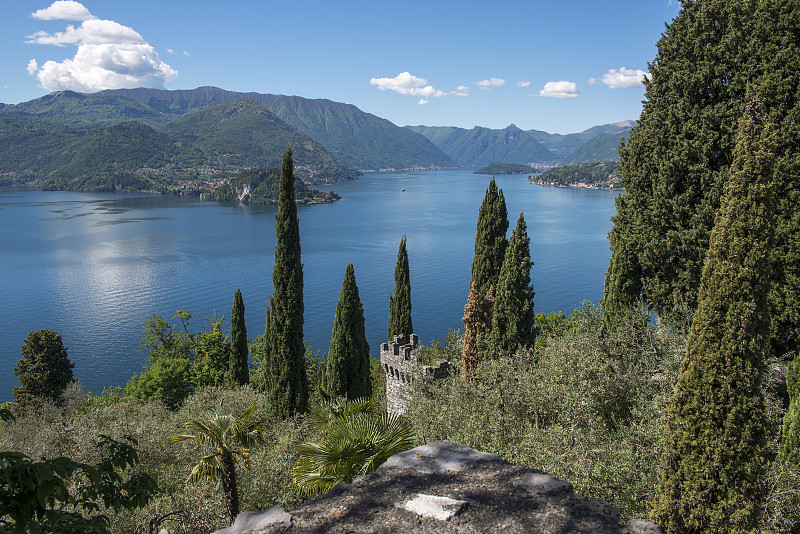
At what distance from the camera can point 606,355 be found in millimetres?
13836

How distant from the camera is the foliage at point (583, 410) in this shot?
28.8 feet

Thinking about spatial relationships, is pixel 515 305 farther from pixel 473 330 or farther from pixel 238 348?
pixel 238 348

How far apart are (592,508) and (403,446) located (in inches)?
171

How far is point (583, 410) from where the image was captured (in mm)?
10836

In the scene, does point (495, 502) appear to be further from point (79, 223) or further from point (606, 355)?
point (79, 223)

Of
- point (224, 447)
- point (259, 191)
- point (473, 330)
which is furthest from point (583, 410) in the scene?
point (259, 191)

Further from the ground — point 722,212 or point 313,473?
point 722,212

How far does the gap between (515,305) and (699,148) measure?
8.91 meters

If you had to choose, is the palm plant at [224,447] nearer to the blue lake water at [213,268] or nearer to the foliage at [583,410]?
the foliage at [583,410]

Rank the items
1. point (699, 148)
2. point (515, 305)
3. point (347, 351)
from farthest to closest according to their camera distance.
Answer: point (347, 351) → point (515, 305) → point (699, 148)

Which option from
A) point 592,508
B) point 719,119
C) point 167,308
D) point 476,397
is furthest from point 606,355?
A: point 167,308

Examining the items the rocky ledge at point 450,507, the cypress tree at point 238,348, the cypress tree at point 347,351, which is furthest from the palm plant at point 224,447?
the cypress tree at point 238,348

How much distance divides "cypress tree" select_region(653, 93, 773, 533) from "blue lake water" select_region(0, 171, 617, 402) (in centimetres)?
4478

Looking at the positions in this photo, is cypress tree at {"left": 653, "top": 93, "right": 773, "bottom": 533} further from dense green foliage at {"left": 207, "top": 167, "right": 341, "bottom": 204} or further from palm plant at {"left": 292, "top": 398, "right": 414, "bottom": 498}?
dense green foliage at {"left": 207, "top": 167, "right": 341, "bottom": 204}
